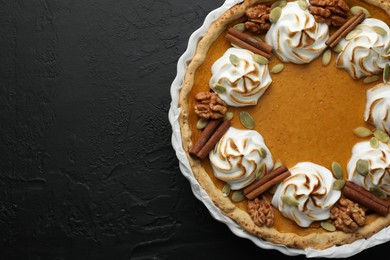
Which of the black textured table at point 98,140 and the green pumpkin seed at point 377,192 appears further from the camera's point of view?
the black textured table at point 98,140

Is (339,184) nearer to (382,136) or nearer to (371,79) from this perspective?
(382,136)

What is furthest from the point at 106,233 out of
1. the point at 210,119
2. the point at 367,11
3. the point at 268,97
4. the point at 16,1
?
the point at 367,11

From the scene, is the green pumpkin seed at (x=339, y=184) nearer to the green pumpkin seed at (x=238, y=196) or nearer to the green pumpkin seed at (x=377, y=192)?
the green pumpkin seed at (x=377, y=192)

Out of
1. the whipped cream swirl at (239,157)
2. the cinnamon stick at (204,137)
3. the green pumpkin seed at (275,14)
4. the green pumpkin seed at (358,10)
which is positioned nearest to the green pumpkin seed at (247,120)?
the whipped cream swirl at (239,157)

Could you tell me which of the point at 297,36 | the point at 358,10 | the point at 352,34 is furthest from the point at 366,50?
the point at 297,36

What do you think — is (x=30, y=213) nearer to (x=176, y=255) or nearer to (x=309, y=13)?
(x=176, y=255)
